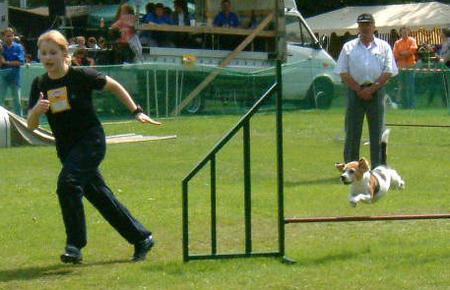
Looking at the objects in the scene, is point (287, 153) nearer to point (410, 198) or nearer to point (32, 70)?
point (410, 198)

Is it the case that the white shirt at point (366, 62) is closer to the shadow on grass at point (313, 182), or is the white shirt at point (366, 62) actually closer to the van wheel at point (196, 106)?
the shadow on grass at point (313, 182)

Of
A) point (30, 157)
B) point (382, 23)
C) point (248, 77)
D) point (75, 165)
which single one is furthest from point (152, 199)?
point (382, 23)

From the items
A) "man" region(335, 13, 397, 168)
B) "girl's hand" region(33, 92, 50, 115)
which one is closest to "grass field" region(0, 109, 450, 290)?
"man" region(335, 13, 397, 168)

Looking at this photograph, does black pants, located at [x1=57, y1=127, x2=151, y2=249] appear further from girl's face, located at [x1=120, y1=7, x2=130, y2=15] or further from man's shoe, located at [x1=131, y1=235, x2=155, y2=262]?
girl's face, located at [x1=120, y1=7, x2=130, y2=15]

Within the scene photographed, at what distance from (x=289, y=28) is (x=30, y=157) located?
12225 mm

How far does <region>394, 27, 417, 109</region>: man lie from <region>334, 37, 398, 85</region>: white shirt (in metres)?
11.8

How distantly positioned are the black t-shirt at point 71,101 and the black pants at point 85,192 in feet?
0.26

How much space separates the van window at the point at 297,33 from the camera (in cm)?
2767

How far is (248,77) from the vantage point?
2500cm

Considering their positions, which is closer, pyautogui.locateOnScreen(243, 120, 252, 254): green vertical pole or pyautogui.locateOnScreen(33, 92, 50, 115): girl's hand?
pyautogui.locateOnScreen(33, 92, 50, 115): girl's hand

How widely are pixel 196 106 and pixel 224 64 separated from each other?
194 centimetres

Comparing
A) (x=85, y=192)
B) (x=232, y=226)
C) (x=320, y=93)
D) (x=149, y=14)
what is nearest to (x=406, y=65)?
(x=320, y=93)

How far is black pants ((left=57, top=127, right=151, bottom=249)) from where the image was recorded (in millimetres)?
8148

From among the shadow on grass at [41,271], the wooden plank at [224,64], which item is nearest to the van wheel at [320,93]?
the wooden plank at [224,64]
